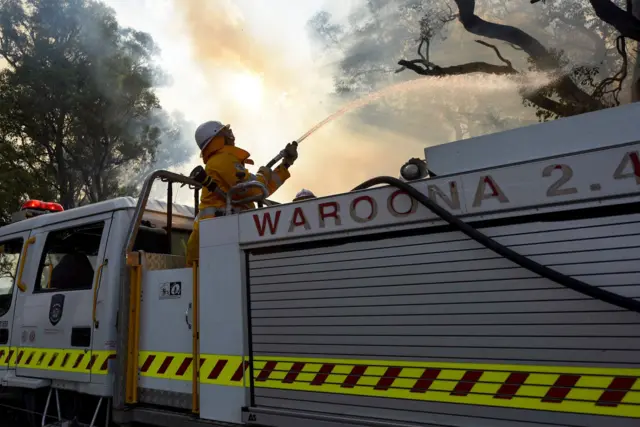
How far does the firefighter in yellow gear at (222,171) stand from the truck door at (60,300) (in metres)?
0.88

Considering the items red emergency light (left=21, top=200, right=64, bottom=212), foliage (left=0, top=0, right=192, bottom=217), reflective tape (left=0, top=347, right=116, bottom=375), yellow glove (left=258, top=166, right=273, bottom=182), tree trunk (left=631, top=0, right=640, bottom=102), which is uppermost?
foliage (left=0, top=0, right=192, bottom=217)

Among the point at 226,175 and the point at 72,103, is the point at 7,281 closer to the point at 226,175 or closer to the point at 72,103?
the point at 226,175

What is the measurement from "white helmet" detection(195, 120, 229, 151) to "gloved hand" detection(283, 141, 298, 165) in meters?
0.59

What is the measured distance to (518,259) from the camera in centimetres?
202

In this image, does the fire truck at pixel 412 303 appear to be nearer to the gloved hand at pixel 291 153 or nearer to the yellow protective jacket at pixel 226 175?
the yellow protective jacket at pixel 226 175

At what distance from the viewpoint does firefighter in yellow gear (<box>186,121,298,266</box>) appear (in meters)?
3.53

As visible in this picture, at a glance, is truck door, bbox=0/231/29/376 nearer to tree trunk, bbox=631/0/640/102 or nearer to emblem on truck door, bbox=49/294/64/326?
emblem on truck door, bbox=49/294/64/326

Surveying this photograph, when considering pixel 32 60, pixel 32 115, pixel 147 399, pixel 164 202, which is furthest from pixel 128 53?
pixel 147 399

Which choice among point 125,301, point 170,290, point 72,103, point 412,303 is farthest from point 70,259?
point 72,103

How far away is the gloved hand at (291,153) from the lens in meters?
4.06

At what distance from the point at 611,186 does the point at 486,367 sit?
3.14 feet

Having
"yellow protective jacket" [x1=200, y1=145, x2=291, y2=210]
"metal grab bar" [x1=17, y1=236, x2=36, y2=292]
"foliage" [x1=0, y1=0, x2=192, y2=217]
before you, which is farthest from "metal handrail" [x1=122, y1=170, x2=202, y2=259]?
"foliage" [x1=0, y1=0, x2=192, y2=217]

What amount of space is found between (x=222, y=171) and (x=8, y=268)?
2.78 m

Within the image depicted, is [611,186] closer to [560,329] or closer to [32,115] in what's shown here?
[560,329]
